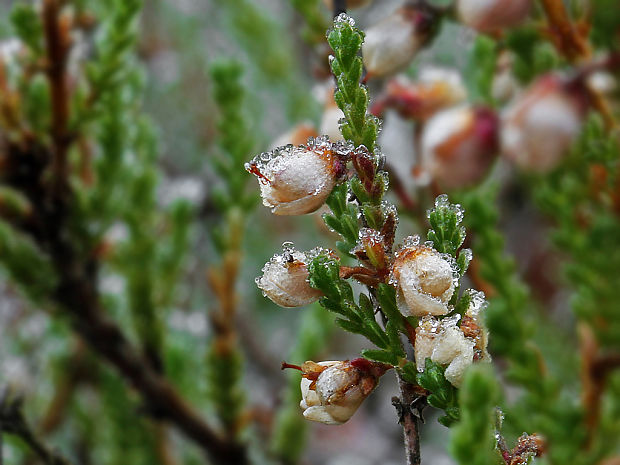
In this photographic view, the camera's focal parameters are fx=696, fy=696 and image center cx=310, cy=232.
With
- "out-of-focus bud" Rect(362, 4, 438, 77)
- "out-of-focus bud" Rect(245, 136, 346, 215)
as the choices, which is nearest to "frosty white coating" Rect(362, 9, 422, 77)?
"out-of-focus bud" Rect(362, 4, 438, 77)

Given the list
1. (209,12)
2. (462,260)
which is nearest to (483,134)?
(462,260)

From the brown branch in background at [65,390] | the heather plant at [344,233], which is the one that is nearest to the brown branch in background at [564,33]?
the heather plant at [344,233]

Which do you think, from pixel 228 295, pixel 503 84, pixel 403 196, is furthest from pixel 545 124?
pixel 228 295

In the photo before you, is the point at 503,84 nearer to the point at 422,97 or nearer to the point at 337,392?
the point at 422,97

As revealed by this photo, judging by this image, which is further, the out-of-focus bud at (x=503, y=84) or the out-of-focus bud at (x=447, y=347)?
the out-of-focus bud at (x=503, y=84)

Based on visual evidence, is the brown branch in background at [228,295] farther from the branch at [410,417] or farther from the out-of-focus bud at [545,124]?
the branch at [410,417]

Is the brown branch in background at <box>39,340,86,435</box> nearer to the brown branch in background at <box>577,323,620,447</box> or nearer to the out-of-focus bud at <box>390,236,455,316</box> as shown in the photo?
the brown branch in background at <box>577,323,620,447</box>
